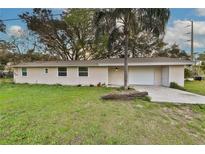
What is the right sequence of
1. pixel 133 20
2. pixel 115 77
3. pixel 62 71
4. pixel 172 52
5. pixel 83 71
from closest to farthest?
pixel 133 20, pixel 83 71, pixel 62 71, pixel 115 77, pixel 172 52

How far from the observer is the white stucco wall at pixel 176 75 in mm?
15195

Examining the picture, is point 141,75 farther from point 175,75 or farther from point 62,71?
point 62,71

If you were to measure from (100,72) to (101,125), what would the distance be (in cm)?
1136

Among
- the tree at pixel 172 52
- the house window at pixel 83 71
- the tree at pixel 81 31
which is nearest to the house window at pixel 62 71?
the house window at pixel 83 71

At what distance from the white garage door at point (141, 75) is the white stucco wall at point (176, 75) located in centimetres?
202

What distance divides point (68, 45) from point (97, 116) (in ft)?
64.3

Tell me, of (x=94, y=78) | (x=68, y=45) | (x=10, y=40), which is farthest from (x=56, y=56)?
(x=94, y=78)

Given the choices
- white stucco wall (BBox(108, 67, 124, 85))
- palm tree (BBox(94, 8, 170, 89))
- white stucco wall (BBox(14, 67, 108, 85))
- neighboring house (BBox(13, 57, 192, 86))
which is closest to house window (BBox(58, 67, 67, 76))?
neighboring house (BBox(13, 57, 192, 86))

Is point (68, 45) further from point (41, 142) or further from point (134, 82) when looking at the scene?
point (41, 142)

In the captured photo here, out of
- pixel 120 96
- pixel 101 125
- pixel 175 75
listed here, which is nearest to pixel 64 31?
pixel 175 75

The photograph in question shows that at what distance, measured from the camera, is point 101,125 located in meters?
5.12

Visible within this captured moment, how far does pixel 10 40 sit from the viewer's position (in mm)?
25562

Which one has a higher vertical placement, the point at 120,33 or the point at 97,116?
the point at 120,33
